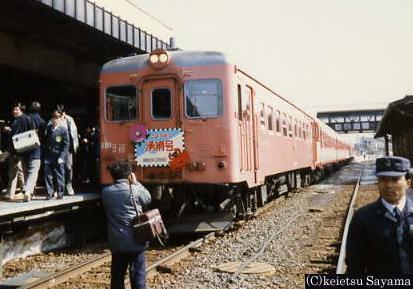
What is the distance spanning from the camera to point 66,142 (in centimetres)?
913

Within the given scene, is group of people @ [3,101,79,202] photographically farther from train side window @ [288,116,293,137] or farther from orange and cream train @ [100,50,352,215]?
train side window @ [288,116,293,137]

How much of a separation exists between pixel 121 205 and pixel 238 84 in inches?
197

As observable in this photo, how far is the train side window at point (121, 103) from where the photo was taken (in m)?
9.47

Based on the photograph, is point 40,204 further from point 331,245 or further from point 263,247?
point 331,245

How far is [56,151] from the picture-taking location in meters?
9.09

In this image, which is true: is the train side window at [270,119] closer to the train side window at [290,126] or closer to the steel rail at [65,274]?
the train side window at [290,126]

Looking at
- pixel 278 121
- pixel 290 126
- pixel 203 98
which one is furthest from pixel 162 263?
pixel 290 126

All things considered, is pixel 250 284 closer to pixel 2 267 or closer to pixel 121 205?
pixel 121 205

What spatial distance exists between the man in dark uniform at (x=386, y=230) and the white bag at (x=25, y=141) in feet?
22.7

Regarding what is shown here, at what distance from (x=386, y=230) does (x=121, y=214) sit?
9.02ft

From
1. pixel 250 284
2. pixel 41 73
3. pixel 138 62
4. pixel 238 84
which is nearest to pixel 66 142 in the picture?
pixel 138 62

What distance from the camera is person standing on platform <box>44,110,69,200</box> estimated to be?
9047mm

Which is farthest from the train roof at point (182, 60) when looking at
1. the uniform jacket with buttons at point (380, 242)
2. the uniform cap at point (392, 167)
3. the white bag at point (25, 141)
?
the uniform jacket with buttons at point (380, 242)

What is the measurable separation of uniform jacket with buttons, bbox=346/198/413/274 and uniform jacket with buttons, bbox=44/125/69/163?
6.98 metres
